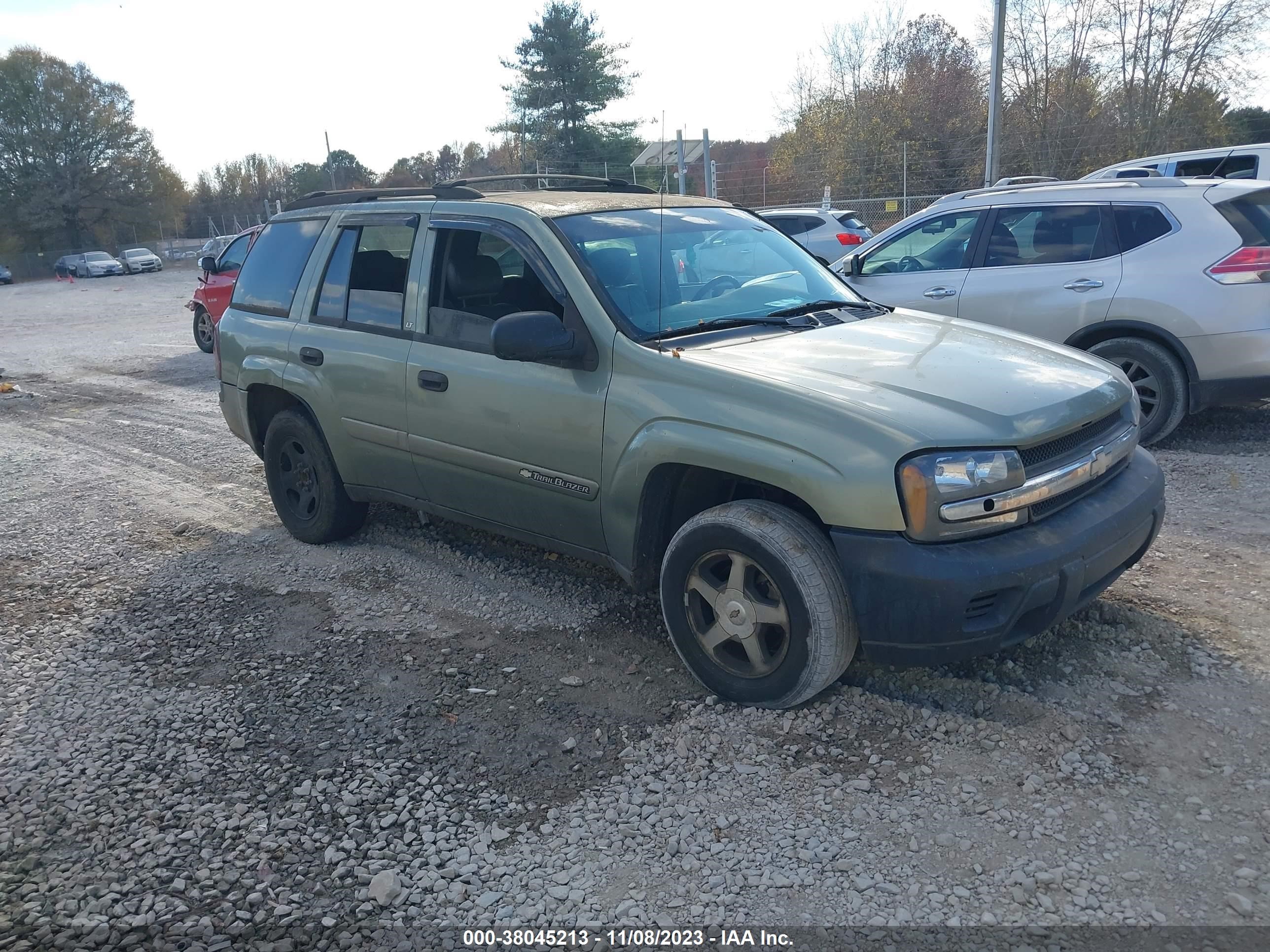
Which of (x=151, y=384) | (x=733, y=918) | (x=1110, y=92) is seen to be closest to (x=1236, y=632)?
(x=733, y=918)

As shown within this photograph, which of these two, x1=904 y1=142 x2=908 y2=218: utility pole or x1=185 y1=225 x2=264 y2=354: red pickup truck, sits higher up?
x1=904 y1=142 x2=908 y2=218: utility pole

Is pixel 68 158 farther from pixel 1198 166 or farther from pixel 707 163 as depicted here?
pixel 1198 166

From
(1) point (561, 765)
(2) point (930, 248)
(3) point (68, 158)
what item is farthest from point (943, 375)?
(3) point (68, 158)

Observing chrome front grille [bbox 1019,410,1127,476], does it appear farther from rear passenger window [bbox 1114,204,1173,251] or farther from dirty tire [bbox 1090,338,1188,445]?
rear passenger window [bbox 1114,204,1173,251]

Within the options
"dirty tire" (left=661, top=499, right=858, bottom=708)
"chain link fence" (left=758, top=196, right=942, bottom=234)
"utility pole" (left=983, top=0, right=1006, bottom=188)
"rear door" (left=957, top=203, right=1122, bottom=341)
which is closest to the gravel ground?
"dirty tire" (left=661, top=499, right=858, bottom=708)

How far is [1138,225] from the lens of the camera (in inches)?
261

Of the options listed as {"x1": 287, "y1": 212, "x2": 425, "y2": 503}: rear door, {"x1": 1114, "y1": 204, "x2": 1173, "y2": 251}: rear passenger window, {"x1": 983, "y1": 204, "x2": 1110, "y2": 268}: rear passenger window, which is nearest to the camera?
{"x1": 287, "y1": 212, "x2": 425, "y2": 503}: rear door

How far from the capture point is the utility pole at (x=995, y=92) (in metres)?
17.6

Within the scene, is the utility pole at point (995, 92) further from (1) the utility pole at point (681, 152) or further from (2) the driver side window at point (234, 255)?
(1) the utility pole at point (681, 152)

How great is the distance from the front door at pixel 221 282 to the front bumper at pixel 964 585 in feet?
39.8

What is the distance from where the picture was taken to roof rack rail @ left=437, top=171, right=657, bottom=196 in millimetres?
5168

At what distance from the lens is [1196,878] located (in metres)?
2.64

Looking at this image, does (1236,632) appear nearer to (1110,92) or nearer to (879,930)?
(879,930)

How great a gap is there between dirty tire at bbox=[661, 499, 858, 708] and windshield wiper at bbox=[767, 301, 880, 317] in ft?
3.67
